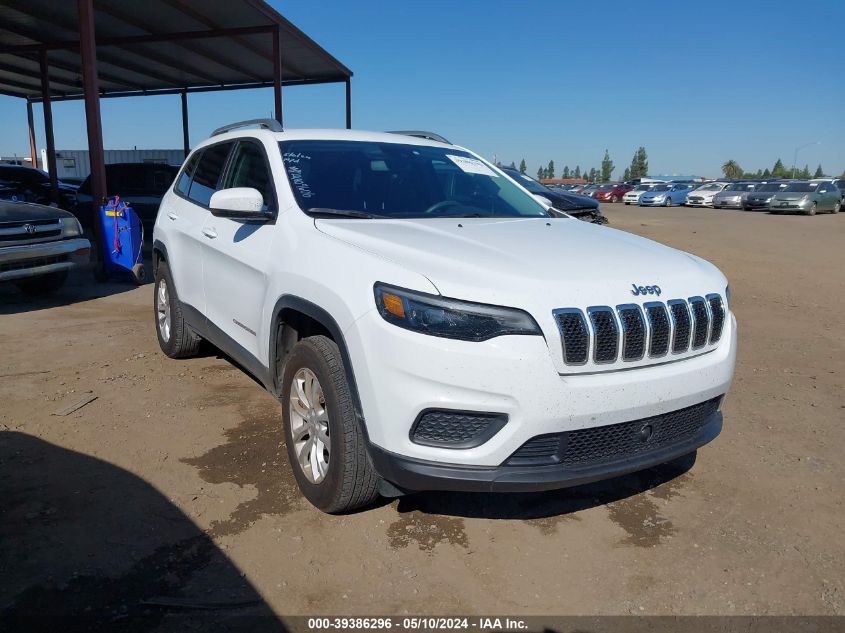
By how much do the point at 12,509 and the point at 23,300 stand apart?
5.88 m

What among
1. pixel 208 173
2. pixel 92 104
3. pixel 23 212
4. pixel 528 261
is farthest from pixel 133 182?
pixel 528 261

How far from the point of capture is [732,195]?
33.9 meters

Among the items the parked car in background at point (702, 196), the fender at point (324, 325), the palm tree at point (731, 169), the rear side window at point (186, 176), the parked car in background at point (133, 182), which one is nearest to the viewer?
the fender at point (324, 325)

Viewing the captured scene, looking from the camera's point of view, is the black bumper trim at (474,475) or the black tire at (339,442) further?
the black tire at (339,442)

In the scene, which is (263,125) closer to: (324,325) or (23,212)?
(324,325)

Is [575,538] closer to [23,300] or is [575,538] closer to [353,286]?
[353,286]

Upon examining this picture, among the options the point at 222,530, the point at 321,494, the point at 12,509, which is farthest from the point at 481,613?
the point at 12,509

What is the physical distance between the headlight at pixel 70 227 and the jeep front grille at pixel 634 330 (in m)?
7.17

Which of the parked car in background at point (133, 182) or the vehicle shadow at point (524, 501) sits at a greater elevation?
the parked car in background at point (133, 182)

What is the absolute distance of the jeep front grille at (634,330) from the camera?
2412 mm

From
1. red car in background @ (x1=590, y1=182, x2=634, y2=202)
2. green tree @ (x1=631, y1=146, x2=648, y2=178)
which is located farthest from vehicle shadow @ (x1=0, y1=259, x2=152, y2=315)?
green tree @ (x1=631, y1=146, x2=648, y2=178)

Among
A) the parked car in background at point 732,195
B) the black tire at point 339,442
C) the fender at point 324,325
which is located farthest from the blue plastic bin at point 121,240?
the parked car in background at point 732,195

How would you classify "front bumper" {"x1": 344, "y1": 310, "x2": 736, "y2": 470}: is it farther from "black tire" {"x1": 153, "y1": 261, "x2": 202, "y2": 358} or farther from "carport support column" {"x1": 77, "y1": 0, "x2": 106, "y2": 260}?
"carport support column" {"x1": 77, "y1": 0, "x2": 106, "y2": 260}

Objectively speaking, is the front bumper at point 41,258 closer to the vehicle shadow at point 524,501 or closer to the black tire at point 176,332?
the black tire at point 176,332
